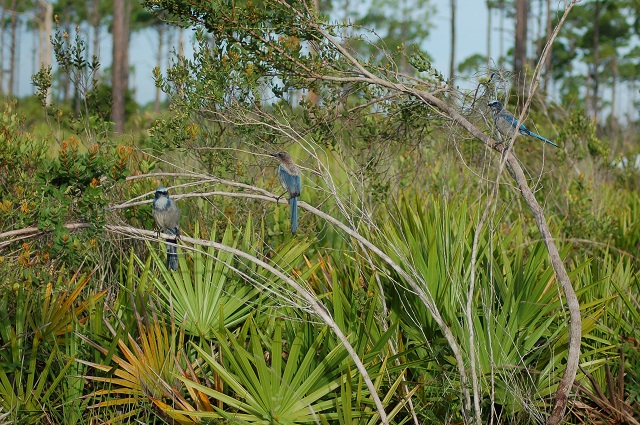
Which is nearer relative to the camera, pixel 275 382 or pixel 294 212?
pixel 275 382

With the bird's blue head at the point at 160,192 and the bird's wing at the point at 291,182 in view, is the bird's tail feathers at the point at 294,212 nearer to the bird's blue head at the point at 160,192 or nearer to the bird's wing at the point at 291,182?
the bird's wing at the point at 291,182

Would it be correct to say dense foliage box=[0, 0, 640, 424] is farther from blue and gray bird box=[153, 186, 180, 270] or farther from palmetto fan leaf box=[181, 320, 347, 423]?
blue and gray bird box=[153, 186, 180, 270]

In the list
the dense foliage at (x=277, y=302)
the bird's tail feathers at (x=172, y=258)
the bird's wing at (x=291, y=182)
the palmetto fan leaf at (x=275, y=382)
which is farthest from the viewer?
the bird's tail feathers at (x=172, y=258)

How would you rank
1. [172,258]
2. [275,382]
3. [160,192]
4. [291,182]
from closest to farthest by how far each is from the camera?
1. [275,382]
2. [160,192]
3. [291,182]
4. [172,258]

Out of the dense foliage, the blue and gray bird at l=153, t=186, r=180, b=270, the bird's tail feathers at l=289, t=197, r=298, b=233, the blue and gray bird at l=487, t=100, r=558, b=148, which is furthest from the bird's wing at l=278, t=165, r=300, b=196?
the blue and gray bird at l=487, t=100, r=558, b=148

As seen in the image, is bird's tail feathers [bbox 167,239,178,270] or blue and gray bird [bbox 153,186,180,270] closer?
blue and gray bird [bbox 153,186,180,270]

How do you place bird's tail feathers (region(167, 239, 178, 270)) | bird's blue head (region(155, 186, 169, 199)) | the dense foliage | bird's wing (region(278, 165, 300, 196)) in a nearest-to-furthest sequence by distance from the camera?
1. the dense foliage
2. bird's blue head (region(155, 186, 169, 199))
3. bird's wing (region(278, 165, 300, 196))
4. bird's tail feathers (region(167, 239, 178, 270))

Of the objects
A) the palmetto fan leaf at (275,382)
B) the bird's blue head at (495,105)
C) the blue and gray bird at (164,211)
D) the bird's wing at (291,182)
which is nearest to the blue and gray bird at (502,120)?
the bird's blue head at (495,105)

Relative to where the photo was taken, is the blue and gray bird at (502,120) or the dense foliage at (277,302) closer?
the dense foliage at (277,302)

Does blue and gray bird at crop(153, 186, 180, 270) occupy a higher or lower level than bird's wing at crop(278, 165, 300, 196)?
lower

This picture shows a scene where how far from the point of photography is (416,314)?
17.6ft

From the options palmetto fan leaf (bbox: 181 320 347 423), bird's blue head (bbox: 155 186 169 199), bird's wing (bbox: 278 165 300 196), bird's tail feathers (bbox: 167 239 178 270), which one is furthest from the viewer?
bird's tail feathers (bbox: 167 239 178 270)

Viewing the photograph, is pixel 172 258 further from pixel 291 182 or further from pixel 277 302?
pixel 291 182

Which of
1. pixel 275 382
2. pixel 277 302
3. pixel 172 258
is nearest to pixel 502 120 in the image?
pixel 277 302
